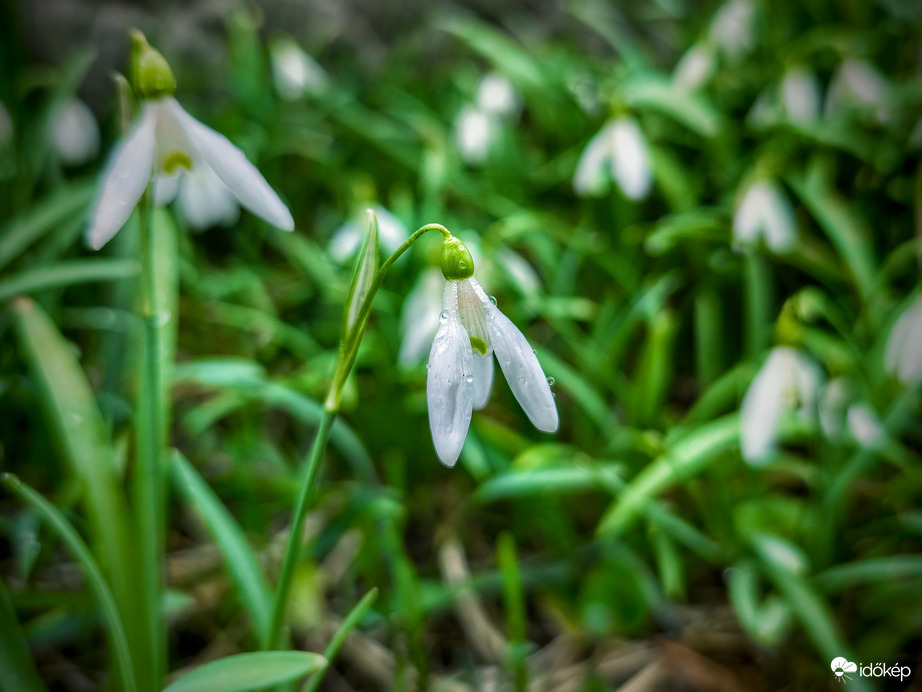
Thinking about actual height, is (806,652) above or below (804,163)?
below

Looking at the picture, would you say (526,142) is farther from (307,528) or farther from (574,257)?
(307,528)

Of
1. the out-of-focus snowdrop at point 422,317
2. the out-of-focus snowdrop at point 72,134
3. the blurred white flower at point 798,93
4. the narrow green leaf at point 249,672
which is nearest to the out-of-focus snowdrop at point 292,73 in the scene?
the out-of-focus snowdrop at point 72,134

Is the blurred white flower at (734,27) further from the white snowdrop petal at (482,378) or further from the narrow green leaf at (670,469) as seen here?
the white snowdrop petal at (482,378)

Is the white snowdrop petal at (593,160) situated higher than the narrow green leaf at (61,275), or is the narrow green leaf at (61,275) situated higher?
the white snowdrop petal at (593,160)

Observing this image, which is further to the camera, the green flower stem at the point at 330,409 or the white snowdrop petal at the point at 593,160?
the white snowdrop petal at the point at 593,160

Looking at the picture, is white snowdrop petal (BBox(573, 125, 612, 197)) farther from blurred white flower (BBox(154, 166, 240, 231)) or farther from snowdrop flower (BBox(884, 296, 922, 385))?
blurred white flower (BBox(154, 166, 240, 231))

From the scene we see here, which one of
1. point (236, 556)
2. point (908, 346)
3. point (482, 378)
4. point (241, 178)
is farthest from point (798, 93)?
point (236, 556)

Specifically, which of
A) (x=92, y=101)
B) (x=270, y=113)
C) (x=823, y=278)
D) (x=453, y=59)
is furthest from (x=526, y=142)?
(x=92, y=101)
